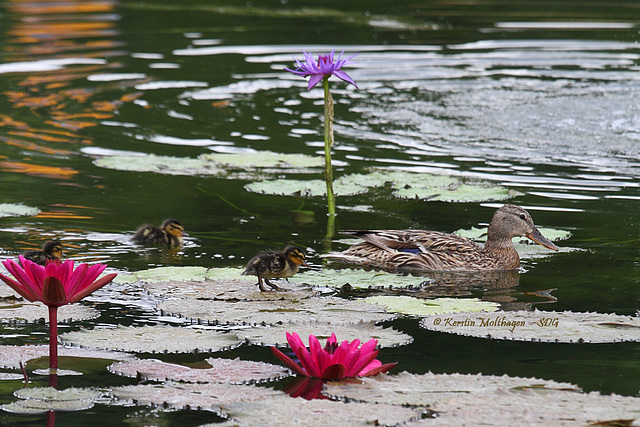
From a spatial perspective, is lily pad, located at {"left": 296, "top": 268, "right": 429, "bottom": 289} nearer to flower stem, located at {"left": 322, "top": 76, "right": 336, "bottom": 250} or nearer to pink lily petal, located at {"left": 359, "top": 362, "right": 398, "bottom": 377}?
flower stem, located at {"left": 322, "top": 76, "right": 336, "bottom": 250}

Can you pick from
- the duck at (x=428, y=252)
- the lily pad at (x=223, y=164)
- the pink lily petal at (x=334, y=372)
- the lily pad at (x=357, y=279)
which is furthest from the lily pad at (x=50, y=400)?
the lily pad at (x=223, y=164)

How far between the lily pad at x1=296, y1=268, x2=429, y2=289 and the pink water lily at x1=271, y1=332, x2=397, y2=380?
2.17 metres

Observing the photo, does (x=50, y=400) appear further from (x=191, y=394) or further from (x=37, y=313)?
(x=37, y=313)

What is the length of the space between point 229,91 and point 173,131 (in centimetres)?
292

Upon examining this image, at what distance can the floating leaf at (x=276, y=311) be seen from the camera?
5.88 meters

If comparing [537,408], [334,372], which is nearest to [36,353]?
[334,372]

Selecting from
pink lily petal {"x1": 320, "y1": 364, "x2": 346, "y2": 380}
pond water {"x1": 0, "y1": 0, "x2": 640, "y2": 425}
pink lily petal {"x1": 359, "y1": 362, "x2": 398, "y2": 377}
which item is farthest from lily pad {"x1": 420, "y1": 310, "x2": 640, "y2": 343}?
pink lily petal {"x1": 320, "y1": 364, "x2": 346, "y2": 380}

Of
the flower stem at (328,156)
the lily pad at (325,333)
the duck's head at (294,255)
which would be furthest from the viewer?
the flower stem at (328,156)

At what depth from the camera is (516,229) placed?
8000 millimetres

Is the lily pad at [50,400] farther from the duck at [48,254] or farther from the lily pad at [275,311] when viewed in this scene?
the duck at [48,254]

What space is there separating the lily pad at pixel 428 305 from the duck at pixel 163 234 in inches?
89.6

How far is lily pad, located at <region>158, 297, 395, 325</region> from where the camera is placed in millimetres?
5883

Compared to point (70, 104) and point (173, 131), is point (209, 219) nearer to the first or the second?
point (173, 131)

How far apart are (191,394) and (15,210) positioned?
492 centimetres
